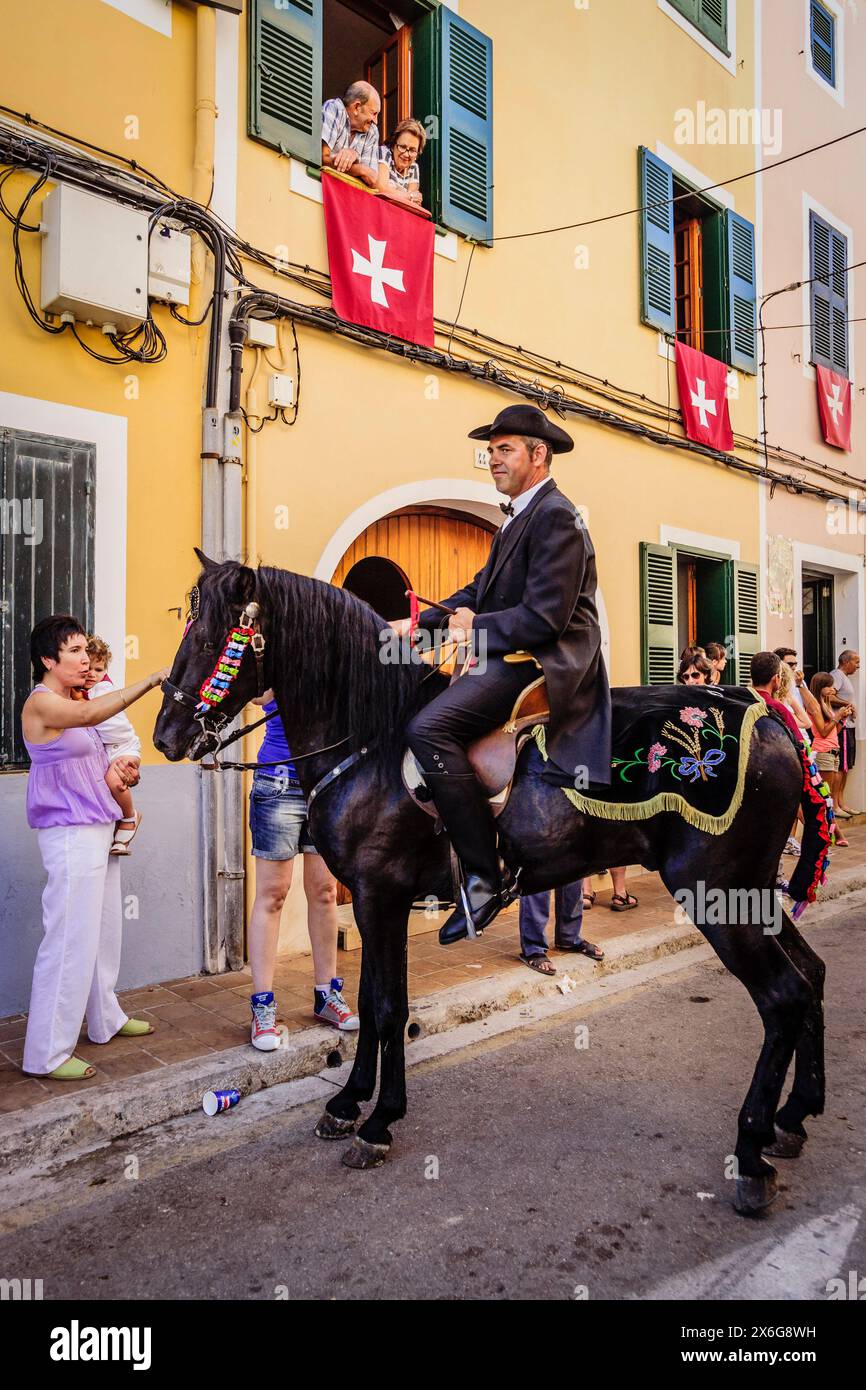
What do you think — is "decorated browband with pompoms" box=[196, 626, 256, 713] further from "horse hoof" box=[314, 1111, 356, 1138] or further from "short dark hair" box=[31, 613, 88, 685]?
"horse hoof" box=[314, 1111, 356, 1138]

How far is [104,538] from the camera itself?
513 cm

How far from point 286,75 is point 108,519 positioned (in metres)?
3.39

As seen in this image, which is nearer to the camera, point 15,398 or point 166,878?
point 15,398

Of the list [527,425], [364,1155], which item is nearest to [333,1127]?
[364,1155]

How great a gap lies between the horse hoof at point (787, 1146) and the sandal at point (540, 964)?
219cm

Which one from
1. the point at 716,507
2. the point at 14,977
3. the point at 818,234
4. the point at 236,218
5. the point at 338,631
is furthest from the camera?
the point at 818,234

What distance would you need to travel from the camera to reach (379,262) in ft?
21.1

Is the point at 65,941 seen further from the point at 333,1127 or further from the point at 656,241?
the point at 656,241

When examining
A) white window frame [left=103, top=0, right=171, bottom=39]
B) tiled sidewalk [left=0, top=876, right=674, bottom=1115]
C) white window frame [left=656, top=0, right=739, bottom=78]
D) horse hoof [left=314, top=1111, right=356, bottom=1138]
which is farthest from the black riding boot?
white window frame [left=656, top=0, right=739, bottom=78]

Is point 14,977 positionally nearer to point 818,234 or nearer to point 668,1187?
point 668,1187

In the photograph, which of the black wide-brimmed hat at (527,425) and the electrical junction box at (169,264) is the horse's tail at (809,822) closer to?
the black wide-brimmed hat at (527,425)

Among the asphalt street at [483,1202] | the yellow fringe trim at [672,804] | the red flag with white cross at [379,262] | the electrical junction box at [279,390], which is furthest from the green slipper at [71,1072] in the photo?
the red flag with white cross at [379,262]
